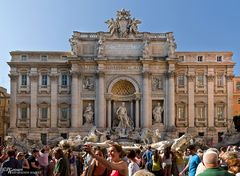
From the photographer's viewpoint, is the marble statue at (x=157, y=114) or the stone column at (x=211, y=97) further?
the stone column at (x=211, y=97)

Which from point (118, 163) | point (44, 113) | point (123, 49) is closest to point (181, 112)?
point (123, 49)

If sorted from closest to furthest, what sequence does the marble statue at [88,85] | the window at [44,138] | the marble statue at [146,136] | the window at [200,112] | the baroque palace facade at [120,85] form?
the marble statue at [146,136], the baroque palace facade at [120,85], the marble statue at [88,85], the window at [44,138], the window at [200,112]

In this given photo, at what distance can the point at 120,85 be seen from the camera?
163 ft

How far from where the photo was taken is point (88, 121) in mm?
48406

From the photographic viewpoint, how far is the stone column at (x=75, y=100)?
4803 centimetres

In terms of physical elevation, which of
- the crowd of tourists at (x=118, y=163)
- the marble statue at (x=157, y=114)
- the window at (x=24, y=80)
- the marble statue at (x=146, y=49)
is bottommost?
the crowd of tourists at (x=118, y=163)

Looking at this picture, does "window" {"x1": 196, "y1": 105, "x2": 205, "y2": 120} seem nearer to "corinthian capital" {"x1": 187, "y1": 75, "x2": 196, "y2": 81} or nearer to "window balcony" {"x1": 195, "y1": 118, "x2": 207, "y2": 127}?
"window balcony" {"x1": 195, "y1": 118, "x2": 207, "y2": 127}

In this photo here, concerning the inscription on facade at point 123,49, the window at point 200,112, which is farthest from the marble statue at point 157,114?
the inscription on facade at point 123,49

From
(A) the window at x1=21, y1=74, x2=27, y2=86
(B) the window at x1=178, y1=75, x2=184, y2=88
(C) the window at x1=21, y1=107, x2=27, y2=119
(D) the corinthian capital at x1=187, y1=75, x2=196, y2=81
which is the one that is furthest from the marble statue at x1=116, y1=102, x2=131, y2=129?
(A) the window at x1=21, y1=74, x2=27, y2=86

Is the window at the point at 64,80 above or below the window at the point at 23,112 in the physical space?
above

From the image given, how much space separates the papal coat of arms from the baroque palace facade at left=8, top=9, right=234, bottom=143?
0.37 ft

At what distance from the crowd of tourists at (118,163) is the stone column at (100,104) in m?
27.3

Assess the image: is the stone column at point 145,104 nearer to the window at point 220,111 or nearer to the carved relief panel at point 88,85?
the carved relief panel at point 88,85

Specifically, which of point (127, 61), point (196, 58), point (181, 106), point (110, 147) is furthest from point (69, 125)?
point (110, 147)
